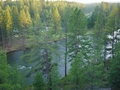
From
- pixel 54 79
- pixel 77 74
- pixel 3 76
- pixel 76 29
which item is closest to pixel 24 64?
pixel 76 29

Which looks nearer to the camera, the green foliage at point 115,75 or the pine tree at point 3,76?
the pine tree at point 3,76

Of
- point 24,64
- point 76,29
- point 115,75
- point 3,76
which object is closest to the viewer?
point 3,76

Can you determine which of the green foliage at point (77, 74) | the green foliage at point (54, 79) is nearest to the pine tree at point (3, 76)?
the green foliage at point (54, 79)

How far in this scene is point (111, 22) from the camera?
27.7 metres

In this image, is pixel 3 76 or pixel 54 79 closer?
pixel 3 76

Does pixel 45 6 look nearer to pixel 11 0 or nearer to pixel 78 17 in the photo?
pixel 11 0

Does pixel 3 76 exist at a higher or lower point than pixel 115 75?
higher

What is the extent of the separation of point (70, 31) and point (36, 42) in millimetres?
6332

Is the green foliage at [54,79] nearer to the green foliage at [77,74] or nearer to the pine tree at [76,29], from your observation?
the green foliage at [77,74]

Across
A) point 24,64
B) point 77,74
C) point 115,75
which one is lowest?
point 24,64

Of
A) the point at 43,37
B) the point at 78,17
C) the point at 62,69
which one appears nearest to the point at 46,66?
the point at 43,37

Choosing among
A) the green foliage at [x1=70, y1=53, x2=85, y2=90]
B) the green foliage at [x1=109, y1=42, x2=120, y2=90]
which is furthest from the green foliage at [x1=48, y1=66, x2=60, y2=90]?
the green foliage at [x1=109, y1=42, x2=120, y2=90]

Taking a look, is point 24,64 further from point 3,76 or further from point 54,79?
point 3,76

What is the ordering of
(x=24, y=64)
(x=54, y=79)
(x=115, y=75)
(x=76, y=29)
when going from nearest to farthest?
(x=54, y=79) → (x=115, y=75) → (x=76, y=29) → (x=24, y=64)
